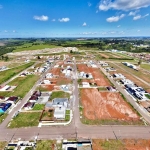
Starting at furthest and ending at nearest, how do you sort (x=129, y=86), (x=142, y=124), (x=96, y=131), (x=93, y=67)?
(x=93, y=67)
(x=129, y=86)
(x=142, y=124)
(x=96, y=131)

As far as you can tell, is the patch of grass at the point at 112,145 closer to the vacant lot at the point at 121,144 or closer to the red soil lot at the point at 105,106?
the vacant lot at the point at 121,144

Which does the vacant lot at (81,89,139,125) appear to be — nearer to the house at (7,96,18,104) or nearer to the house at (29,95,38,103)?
the house at (29,95,38,103)

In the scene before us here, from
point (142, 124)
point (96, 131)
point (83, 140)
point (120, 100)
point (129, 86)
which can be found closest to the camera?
point (83, 140)

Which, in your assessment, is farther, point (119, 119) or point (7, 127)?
point (119, 119)

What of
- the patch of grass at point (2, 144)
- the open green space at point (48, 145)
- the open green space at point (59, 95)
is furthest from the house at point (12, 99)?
the open green space at point (48, 145)

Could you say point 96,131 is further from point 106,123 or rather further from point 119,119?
point 119,119

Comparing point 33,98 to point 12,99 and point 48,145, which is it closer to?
point 12,99

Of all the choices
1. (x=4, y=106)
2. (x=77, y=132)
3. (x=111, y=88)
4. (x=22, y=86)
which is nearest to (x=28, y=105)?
(x=4, y=106)

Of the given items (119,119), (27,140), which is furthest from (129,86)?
(27,140)

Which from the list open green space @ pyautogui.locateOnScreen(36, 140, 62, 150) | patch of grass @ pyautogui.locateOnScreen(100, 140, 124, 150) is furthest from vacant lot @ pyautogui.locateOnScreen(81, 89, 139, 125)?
open green space @ pyautogui.locateOnScreen(36, 140, 62, 150)
